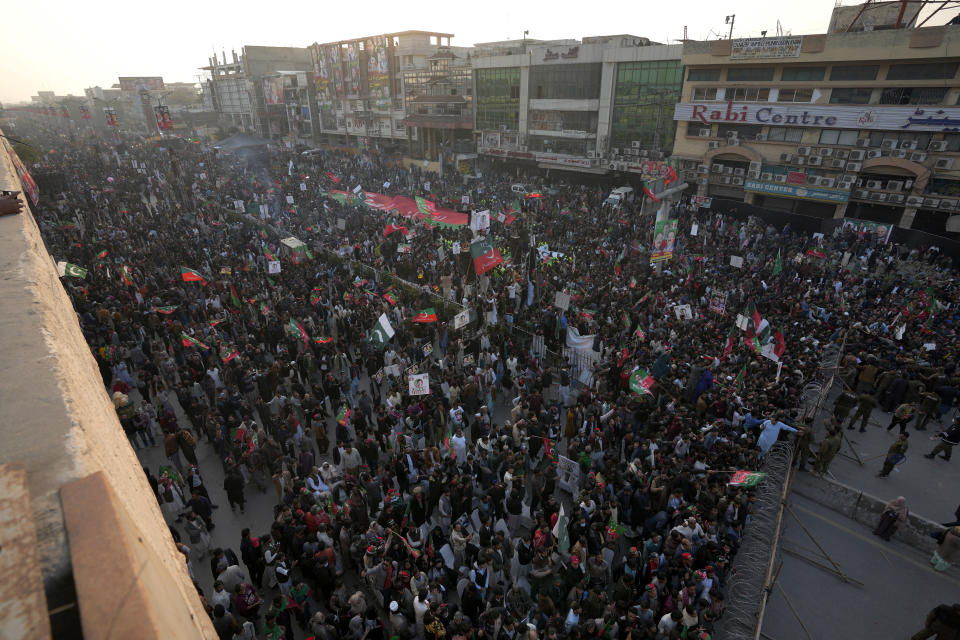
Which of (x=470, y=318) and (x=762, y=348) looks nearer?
(x=762, y=348)

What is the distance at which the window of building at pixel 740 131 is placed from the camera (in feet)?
105

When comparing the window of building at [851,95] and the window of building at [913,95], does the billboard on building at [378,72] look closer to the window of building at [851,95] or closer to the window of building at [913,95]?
the window of building at [851,95]

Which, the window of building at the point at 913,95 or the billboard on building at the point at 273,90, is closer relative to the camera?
the window of building at the point at 913,95

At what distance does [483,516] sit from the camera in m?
8.99

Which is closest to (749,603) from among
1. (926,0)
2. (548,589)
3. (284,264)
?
(548,589)

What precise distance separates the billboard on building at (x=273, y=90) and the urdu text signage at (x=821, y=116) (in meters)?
60.5

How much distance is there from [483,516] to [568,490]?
236 centimetres

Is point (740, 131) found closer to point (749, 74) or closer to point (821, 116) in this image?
point (749, 74)

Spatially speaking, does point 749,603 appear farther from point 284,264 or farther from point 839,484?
point 284,264

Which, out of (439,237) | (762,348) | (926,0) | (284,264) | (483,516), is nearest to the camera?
(483,516)

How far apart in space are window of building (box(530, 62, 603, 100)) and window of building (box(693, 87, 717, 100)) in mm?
7583

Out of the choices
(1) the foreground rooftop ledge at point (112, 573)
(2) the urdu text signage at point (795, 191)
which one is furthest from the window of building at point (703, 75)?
(1) the foreground rooftop ledge at point (112, 573)

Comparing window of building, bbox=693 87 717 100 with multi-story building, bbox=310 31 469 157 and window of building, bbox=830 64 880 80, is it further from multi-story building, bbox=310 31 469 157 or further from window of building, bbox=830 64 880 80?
multi-story building, bbox=310 31 469 157

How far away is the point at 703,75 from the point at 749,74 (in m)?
2.85
